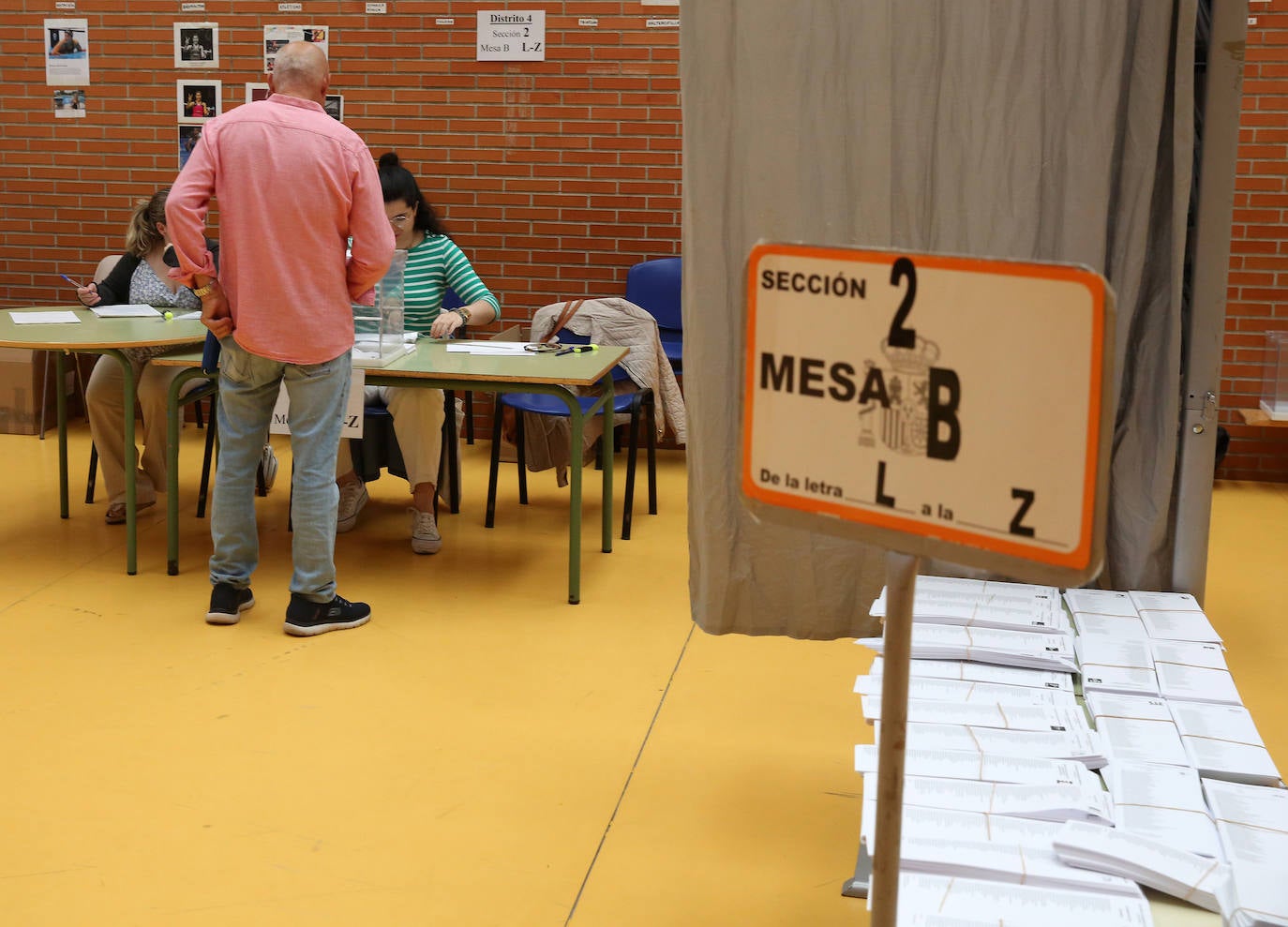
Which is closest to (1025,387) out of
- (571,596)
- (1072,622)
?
(1072,622)

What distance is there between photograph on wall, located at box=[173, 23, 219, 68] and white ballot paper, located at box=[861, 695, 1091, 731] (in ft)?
18.7

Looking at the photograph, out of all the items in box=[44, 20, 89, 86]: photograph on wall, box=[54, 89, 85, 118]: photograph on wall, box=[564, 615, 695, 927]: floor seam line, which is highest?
box=[44, 20, 89, 86]: photograph on wall

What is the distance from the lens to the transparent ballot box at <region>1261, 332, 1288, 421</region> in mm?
5488

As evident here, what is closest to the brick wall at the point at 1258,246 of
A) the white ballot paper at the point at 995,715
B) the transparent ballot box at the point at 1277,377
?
the transparent ballot box at the point at 1277,377

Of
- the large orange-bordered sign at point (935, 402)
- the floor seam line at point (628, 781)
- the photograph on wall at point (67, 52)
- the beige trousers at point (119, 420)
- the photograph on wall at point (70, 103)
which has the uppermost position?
the photograph on wall at point (67, 52)

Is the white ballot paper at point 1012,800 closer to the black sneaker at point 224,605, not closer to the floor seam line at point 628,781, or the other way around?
the floor seam line at point 628,781

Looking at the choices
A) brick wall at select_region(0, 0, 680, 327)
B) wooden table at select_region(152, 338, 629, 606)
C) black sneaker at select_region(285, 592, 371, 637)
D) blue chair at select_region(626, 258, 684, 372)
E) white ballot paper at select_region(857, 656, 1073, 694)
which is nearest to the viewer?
white ballot paper at select_region(857, 656, 1073, 694)

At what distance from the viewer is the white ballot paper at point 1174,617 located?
2.29 m

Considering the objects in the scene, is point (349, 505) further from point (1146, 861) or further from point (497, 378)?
point (1146, 861)

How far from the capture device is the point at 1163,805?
174 cm

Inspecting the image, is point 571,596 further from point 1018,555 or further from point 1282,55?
point 1282,55

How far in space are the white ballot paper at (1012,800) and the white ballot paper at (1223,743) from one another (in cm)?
19

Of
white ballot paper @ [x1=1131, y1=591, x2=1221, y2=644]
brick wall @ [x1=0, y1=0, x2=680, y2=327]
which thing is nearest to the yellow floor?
white ballot paper @ [x1=1131, y1=591, x2=1221, y2=644]

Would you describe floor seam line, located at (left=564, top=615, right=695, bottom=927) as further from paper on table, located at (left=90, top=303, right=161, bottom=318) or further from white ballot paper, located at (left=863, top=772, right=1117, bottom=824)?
paper on table, located at (left=90, top=303, right=161, bottom=318)
